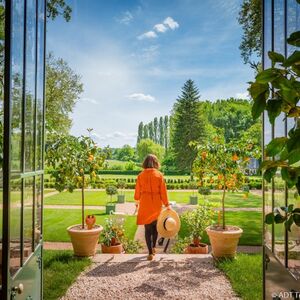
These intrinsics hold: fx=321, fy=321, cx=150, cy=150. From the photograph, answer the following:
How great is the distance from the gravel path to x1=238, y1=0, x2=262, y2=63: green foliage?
6317 mm

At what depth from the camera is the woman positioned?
5965 millimetres

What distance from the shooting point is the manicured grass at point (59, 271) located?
4.34m

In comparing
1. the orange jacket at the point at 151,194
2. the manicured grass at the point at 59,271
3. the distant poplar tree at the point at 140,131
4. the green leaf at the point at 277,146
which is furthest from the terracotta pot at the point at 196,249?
the distant poplar tree at the point at 140,131

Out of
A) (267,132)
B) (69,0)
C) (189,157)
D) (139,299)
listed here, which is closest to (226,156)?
(139,299)

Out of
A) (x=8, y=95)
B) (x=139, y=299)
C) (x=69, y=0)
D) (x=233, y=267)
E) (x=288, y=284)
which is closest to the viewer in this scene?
(x=8, y=95)

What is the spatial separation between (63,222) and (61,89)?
6.50m

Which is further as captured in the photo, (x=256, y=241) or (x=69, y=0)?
(x=256, y=241)

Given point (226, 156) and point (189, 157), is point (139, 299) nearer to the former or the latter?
point (226, 156)

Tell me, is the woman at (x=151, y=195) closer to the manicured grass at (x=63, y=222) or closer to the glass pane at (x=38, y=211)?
the manicured grass at (x=63, y=222)

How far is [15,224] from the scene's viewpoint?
1980 mm

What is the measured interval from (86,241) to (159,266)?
1.41 m

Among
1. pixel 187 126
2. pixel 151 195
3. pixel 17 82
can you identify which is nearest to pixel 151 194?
pixel 151 195

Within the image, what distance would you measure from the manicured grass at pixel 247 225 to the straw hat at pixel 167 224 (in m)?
2.64

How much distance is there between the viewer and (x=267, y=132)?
8.06 ft
